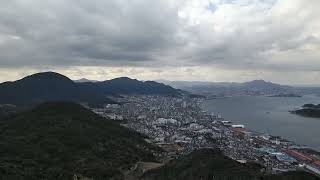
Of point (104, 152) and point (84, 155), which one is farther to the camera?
point (104, 152)

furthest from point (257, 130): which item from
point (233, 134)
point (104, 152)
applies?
point (104, 152)

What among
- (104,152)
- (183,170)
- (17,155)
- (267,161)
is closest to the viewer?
(183,170)

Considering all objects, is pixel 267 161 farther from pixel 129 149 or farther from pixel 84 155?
pixel 84 155

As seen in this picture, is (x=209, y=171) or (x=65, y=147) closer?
(x=209, y=171)

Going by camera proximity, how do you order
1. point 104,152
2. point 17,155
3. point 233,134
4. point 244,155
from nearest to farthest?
point 17,155 → point 104,152 → point 244,155 → point 233,134

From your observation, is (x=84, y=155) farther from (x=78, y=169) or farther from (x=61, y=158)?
(x=78, y=169)

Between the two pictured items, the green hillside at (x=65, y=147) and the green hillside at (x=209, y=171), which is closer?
the green hillside at (x=209, y=171)

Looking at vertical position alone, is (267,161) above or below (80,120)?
below

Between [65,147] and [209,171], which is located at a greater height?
[65,147]

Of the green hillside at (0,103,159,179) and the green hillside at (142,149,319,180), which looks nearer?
the green hillside at (142,149,319,180)
